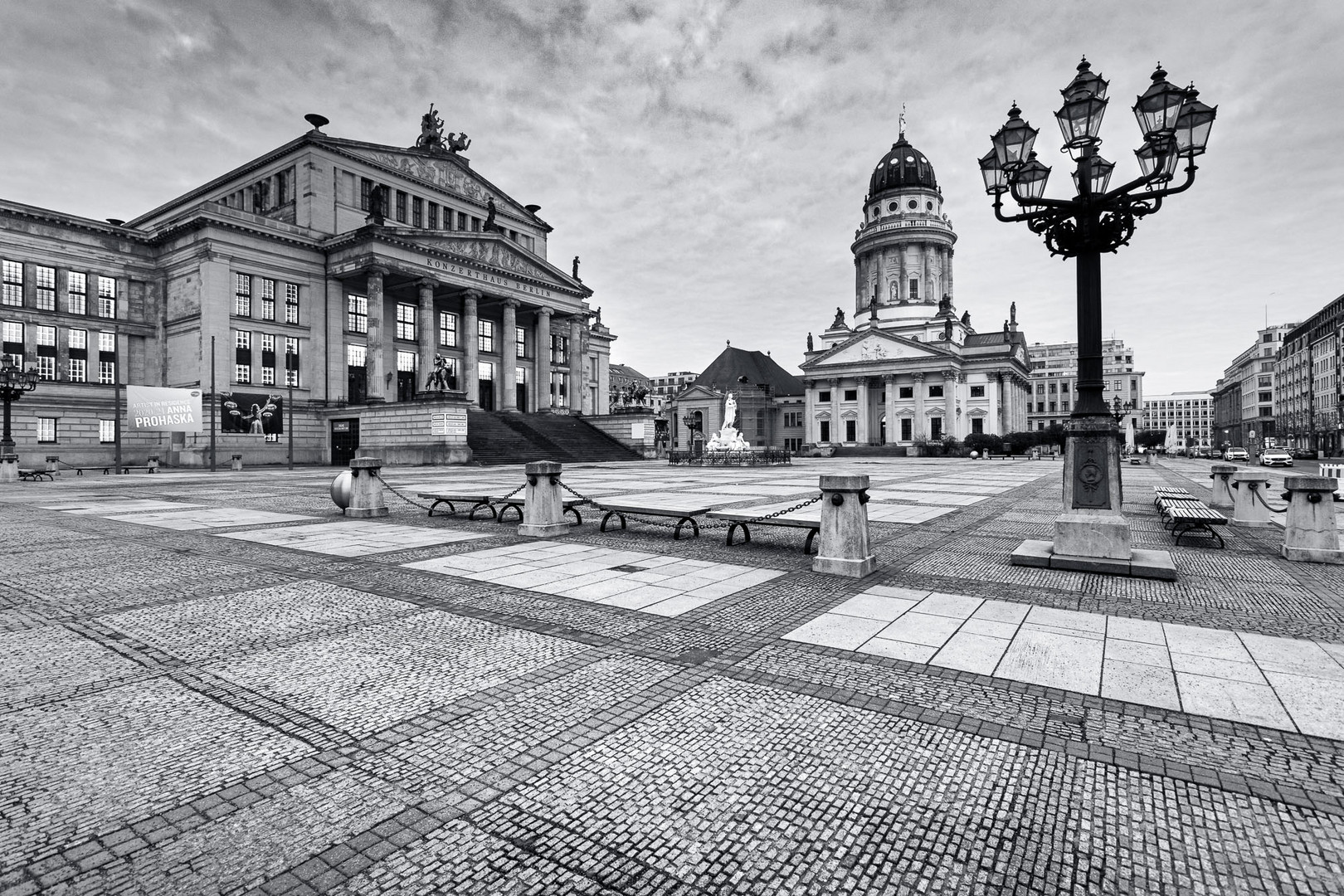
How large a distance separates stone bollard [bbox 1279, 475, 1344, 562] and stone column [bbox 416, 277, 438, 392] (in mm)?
46489

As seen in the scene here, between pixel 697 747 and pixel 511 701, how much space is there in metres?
1.27

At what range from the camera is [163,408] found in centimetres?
3328

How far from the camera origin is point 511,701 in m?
4.09

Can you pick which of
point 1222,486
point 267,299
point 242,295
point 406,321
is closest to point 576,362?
point 406,321

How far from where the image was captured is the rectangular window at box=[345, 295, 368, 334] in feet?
163

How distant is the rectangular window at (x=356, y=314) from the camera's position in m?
49.6

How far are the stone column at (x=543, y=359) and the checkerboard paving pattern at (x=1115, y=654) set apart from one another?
54.2 meters

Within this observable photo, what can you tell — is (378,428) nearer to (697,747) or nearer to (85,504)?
(85,504)

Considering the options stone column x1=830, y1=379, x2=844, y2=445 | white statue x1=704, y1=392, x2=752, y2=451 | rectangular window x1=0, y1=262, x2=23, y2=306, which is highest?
rectangular window x1=0, y1=262, x2=23, y2=306

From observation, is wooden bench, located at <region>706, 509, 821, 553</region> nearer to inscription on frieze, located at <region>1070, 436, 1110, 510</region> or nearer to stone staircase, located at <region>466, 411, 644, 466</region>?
inscription on frieze, located at <region>1070, 436, 1110, 510</region>

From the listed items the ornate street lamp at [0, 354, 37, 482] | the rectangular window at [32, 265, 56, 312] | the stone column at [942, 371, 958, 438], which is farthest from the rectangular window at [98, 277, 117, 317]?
the stone column at [942, 371, 958, 438]

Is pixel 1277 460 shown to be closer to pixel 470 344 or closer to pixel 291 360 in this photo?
pixel 470 344

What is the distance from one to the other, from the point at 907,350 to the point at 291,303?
67.0 metres

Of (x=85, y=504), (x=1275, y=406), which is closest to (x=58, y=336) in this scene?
(x=85, y=504)
